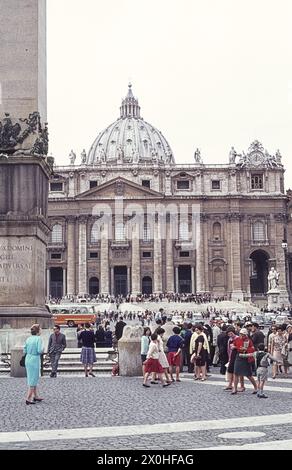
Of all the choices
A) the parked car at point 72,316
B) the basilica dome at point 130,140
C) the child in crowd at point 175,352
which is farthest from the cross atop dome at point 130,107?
the child in crowd at point 175,352

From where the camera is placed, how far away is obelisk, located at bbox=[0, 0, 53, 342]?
662 inches

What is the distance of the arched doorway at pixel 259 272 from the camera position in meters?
92.6

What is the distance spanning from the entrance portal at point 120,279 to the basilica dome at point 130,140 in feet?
99.7

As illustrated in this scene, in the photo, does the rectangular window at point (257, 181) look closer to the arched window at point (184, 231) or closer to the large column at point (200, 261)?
the large column at point (200, 261)

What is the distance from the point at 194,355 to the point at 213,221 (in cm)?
7619

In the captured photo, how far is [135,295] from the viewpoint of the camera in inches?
3378

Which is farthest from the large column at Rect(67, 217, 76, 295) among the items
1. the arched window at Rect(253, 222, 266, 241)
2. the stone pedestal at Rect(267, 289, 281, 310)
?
the stone pedestal at Rect(267, 289, 281, 310)

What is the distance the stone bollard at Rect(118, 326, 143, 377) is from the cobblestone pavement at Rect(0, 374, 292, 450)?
734mm

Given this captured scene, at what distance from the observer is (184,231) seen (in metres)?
90.9

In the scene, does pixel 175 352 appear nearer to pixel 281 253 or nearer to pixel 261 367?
pixel 261 367

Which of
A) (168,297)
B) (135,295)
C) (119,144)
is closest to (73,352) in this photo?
(168,297)

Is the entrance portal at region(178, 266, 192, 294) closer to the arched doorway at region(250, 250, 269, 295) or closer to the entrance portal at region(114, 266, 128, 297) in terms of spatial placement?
the entrance portal at region(114, 266, 128, 297)

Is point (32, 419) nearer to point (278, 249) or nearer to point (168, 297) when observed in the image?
point (168, 297)

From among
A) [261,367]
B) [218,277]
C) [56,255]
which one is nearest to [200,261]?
[218,277]
